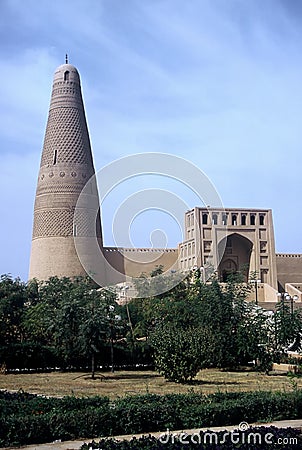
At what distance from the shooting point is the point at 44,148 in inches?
1256

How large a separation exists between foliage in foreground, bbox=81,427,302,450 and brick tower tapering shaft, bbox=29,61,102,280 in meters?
25.4

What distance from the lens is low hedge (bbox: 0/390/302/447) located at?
554cm

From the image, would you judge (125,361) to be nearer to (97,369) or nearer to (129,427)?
(97,369)

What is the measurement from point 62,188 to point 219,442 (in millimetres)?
26695

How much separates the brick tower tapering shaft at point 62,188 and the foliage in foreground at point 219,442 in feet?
83.2

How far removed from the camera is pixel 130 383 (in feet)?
40.7

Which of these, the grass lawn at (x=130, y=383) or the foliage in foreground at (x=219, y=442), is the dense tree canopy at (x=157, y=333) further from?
the foliage in foreground at (x=219, y=442)

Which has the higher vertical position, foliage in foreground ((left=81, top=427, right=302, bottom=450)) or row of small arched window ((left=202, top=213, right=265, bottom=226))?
row of small arched window ((left=202, top=213, right=265, bottom=226))

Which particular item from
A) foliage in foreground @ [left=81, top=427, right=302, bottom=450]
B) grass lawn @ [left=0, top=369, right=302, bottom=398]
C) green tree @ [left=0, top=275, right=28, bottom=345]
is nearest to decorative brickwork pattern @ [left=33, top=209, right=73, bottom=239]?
green tree @ [left=0, top=275, right=28, bottom=345]

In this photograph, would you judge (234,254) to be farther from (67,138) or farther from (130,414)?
(130,414)

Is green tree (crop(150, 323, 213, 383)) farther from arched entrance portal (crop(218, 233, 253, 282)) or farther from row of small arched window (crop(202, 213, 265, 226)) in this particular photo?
arched entrance portal (crop(218, 233, 253, 282))

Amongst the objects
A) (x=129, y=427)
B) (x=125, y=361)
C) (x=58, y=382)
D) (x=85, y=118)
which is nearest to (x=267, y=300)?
(x=85, y=118)

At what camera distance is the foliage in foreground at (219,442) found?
452 cm

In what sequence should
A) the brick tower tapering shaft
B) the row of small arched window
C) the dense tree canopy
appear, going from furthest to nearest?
the row of small arched window → the brick tower tapering shaft → the dense tree canopy
